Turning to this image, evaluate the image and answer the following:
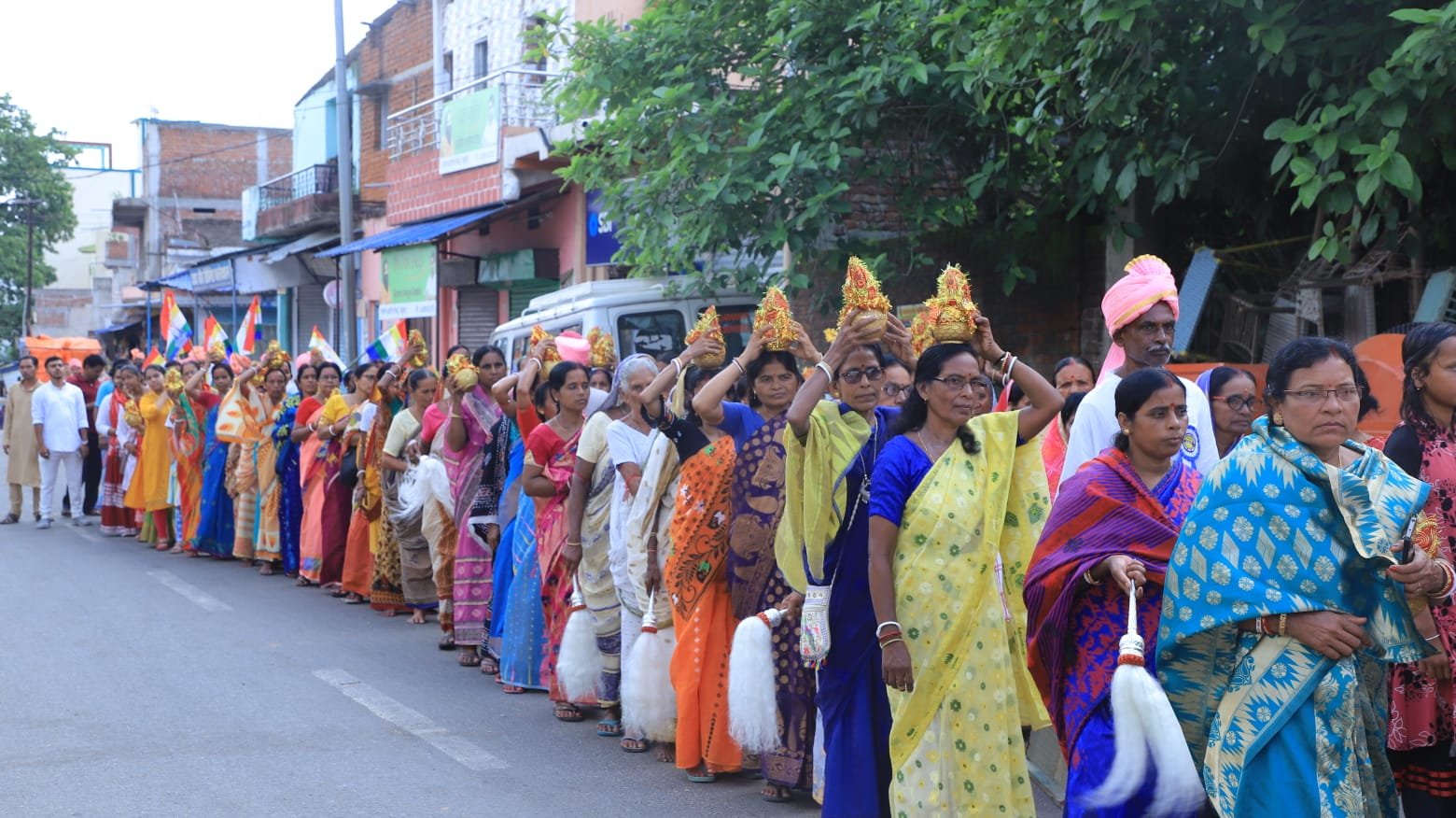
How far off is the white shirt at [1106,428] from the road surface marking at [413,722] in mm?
2975

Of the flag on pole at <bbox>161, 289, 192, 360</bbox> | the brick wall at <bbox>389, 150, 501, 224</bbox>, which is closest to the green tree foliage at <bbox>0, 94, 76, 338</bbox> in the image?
the brick wall at <bbox>389, 150, 501, 224</bbox>

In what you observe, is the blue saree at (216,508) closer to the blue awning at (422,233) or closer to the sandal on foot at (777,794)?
the blue awning at (422,233)

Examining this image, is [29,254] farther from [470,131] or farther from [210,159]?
[470,131]

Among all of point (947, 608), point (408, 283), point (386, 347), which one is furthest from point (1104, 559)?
point (408, 283)

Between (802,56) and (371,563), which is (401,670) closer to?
(371,563)

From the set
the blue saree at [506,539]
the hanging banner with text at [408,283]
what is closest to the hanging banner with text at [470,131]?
the hanging banner with text at [408,283]

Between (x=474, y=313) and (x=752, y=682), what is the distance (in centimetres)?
2001

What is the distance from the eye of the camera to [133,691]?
8.23 metres

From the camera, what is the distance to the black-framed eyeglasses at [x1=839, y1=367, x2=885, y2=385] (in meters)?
5.38

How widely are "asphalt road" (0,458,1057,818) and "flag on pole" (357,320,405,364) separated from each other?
2.25m

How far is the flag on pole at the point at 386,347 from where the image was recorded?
12.7m

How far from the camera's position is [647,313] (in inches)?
515

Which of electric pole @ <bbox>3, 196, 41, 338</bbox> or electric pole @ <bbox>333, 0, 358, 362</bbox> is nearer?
electric pole @ <bbox>333, 0, 358, 362</bbox>

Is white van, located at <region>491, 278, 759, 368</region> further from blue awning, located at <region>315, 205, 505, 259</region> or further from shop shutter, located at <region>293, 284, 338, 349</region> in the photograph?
shop shutter, located at <region>293, 284, 338, 349</region>
